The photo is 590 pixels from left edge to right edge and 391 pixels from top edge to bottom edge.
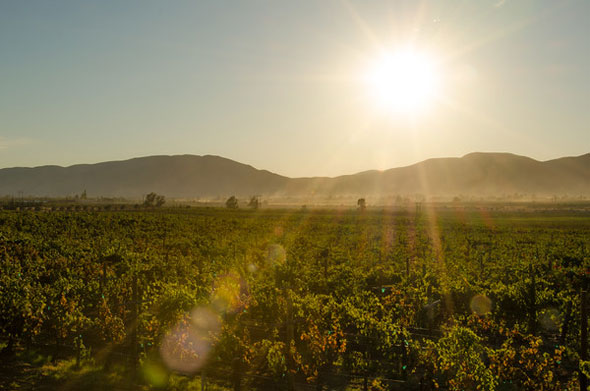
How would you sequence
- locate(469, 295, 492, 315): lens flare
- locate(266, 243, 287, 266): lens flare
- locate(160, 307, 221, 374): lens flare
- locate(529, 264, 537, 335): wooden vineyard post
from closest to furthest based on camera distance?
locate(160, 307, 221, 374): lens flare → locate(529, 264, 537, 335): wooden vineyard post → locate(469, 295, 492, 315): lens flare → locate(266, 243, 287, 266): lens flare

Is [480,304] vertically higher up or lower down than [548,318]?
higher up

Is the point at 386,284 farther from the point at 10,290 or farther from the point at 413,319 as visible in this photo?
the point at 10,290

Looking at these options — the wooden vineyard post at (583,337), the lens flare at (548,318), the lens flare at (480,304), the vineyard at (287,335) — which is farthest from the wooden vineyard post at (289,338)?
the lens flare at (548,318)

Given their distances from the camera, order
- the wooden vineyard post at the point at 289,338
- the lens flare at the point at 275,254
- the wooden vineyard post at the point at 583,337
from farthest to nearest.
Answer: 1. the lens flare at the point at 275,254
2. the wooden vineyard post at the point at 289,338
3. the wooden vineyard post at the point at 583,337

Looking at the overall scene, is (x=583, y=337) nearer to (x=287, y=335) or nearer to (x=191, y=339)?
(x=287, y=335)

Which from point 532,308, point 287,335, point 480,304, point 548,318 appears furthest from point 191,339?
point 548,318

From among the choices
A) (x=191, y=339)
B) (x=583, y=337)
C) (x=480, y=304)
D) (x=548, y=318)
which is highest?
(x=583, y=337)

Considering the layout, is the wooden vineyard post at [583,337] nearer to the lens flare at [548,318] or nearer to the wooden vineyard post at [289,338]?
the lens flare at [548,318]

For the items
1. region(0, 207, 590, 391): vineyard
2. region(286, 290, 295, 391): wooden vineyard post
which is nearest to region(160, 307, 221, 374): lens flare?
region(0, 207, 590, 391): vineyard

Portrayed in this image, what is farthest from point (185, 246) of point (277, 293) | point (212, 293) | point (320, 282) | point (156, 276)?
point (212, 293)

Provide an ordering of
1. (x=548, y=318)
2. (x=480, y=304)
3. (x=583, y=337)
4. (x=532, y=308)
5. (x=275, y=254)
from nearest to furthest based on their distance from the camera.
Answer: (x=583, y=337) → (x=532, y=308) → (x=548, y=318) → (x=480, y=304) → (x=275, y=254)

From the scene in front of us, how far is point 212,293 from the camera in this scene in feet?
34.3

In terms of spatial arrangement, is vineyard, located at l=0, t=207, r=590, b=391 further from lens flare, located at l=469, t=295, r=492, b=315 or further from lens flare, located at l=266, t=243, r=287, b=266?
lens flare, located at l=266, t=243, r=287, b=266

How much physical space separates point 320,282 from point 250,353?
6582mm
